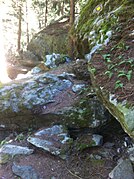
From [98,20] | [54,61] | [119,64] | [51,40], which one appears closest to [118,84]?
[119,64]

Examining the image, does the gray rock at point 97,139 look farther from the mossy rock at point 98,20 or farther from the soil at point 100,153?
the mossy rock at point 98,20

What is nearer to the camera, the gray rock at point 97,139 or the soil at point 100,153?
the soil at point 100,153

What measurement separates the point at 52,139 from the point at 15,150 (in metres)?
0.91

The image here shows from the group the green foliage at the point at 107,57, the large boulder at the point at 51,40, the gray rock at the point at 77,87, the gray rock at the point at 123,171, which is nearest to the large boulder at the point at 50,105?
the gray rock at the point at 77,87

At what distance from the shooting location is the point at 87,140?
4.89 metres

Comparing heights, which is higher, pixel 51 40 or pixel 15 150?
pixel 51 40

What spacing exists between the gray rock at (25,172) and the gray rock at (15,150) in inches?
14.6

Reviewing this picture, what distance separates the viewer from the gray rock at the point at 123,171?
394cm

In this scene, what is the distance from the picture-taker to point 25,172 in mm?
4449

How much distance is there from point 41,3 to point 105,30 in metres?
16.5

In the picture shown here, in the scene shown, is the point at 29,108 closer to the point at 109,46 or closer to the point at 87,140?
the point at 87,140

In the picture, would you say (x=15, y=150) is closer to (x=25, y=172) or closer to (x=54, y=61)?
(x=25, y=172)

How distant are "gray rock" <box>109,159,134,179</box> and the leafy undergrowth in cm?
155

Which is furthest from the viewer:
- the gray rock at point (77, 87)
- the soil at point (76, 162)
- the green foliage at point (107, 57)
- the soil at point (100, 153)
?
the gray rock at point (77, 87)
